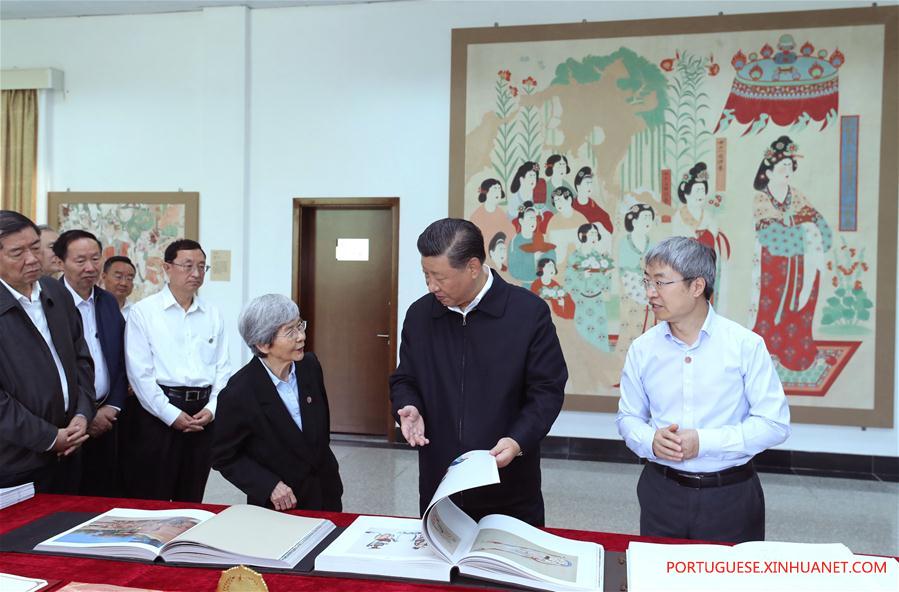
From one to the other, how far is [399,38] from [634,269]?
9.84 feet

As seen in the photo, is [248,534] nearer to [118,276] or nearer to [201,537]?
[201,537]

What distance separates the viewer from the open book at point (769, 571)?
1.53m

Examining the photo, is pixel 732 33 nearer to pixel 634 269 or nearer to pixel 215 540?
pixel 634 269

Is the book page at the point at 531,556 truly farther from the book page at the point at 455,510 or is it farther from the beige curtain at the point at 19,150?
the beige curtain at the point at 19,150

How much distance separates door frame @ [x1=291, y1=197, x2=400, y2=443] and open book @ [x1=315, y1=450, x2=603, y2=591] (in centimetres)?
475

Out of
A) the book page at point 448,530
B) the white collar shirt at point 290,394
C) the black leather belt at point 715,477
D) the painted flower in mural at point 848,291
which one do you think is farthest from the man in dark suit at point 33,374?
the painted flower in mural at point 848,291

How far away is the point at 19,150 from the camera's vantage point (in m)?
7.23

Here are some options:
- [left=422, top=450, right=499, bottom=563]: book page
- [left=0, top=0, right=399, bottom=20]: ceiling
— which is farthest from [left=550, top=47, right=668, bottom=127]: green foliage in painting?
[left=422, top=450, right=499, bottom=563]: book page

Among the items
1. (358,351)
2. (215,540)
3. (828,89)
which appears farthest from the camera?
(358,351)

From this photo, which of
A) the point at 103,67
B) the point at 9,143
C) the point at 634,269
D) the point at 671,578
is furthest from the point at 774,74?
→ the point at 9,143

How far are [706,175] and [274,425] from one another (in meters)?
4.64

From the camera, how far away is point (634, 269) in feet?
19.9

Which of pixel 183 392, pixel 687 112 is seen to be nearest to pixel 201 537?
pixel 183 392

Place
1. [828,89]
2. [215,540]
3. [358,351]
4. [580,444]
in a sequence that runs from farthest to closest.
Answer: [358,351], [580,444], [828,89], [215,540]
